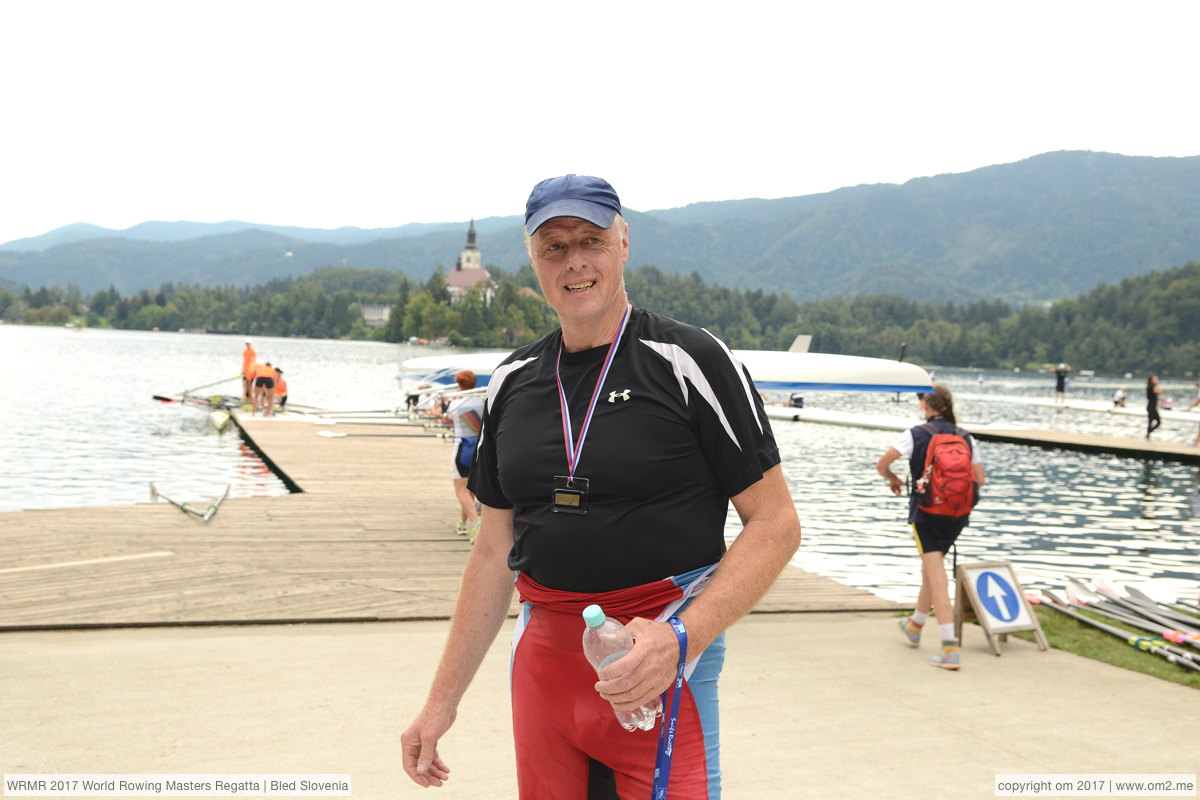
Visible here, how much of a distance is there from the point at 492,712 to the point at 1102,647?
4.75 m

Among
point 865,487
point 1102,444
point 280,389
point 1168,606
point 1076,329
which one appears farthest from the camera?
point 1076,329

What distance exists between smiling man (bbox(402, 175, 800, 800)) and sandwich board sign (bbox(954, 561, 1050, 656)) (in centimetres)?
570

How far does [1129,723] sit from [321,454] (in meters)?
18.1

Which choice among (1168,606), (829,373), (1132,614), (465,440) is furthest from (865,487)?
(1132,614)

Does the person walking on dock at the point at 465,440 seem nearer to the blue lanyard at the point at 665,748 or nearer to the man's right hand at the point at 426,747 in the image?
the man's right hand at the point at 426,747

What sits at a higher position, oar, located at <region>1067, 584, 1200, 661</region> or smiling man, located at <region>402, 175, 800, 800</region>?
smiling man, located at <region>402, 175, 800, 800</region>

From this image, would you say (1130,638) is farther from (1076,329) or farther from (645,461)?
(1076,329)

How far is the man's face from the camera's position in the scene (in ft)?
7.33

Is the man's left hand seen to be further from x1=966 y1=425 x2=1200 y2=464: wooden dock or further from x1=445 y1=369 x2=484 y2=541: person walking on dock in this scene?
x1=966 y1=425 x2=1200 y2=464: wooden dock

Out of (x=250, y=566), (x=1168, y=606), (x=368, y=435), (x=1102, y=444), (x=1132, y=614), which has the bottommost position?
(x=1102, y=444)

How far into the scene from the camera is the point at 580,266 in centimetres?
224

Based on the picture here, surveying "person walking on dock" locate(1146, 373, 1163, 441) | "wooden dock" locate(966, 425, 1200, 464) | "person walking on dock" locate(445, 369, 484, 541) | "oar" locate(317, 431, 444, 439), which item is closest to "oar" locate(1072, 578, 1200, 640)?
"person walking on dock" locate(445, 369, 484, 541)

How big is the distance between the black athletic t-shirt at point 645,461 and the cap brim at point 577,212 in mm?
275

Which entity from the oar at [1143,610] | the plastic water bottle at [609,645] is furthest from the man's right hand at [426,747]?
the oar at [1143,610]
